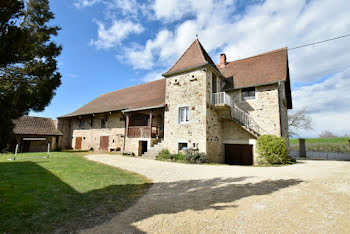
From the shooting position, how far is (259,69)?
1298 cm

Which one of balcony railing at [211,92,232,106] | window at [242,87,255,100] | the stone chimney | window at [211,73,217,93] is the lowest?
balcony railing at [211,92,232,106]

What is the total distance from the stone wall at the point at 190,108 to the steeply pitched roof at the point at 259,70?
2.94 meters

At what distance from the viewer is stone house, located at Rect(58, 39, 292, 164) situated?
1127 cm

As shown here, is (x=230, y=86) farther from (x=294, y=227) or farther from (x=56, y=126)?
(x=56, y=126)

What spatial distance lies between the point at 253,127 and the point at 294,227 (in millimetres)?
9757

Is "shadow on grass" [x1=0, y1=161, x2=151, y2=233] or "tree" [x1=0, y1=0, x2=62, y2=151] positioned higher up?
"tree" [x1=0, y1=0, x2=62, y2=151]

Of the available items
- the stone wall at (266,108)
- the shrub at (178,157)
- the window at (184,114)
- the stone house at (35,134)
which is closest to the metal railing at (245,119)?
the stone wall at (266,108)

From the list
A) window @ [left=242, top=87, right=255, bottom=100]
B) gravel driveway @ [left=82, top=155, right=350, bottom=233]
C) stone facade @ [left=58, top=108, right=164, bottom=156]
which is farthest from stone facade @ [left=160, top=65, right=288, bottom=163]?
gravel driveway @ [left=82, top=155, right=350, bottom=233]

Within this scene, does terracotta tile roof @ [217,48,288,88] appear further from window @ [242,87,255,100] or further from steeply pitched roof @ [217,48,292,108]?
window @ [242,87,255,100]

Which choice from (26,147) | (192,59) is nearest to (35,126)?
(26,147)

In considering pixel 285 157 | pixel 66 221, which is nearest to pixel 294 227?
pixel 66 221

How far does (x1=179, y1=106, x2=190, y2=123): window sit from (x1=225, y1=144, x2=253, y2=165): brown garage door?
11.8 feet

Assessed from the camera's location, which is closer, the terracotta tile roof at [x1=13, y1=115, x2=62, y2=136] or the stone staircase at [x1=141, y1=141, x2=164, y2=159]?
the stone staircase at [x1=141, y1=141, x2=164, y2=159]

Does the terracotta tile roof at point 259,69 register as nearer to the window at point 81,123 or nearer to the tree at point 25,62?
the tree at point 25,62
